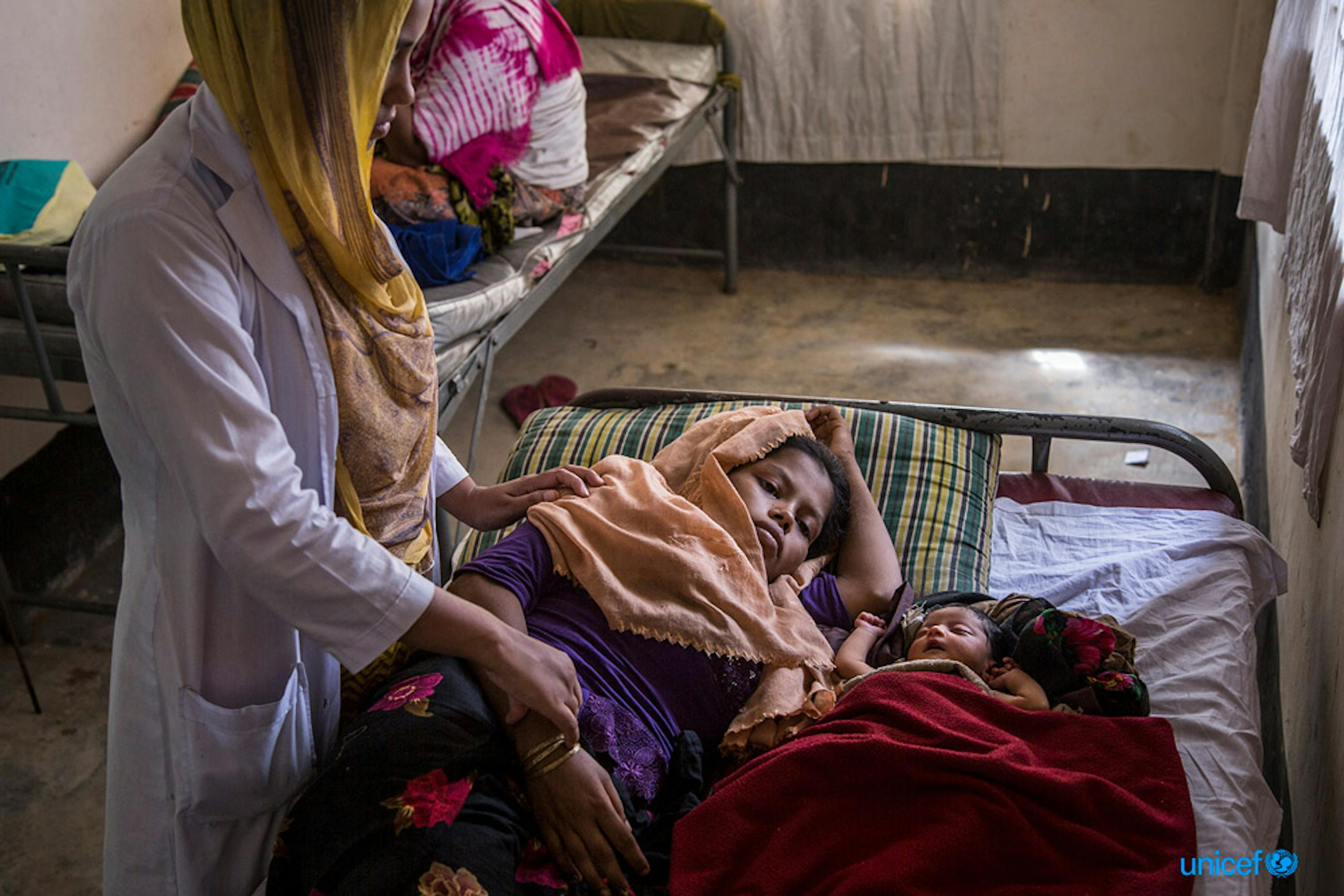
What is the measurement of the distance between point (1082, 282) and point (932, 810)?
4.25 m

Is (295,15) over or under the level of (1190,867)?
over

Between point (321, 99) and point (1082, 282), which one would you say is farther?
point (1082, 282)

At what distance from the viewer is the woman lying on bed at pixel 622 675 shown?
1493mm

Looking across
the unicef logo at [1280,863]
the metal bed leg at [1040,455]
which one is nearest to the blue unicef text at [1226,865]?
the unicef logo at [1280,863]

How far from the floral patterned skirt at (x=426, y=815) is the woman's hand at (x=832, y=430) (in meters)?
0.93

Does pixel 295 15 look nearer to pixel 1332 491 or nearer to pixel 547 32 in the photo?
pixel 1332 491

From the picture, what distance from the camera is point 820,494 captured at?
2.12 meters

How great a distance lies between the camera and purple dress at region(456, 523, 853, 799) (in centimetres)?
176

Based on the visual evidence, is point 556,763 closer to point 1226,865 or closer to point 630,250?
point 1226,865

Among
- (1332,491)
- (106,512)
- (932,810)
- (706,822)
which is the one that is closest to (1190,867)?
(932,810)

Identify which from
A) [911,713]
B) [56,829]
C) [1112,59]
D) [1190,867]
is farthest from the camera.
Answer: [1112,59]

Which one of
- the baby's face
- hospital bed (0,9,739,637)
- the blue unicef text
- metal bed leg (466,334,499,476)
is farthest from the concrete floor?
the blue unicef text

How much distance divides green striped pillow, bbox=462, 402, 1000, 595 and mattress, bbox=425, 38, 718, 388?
0.52 metres

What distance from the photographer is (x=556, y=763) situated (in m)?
1.55
